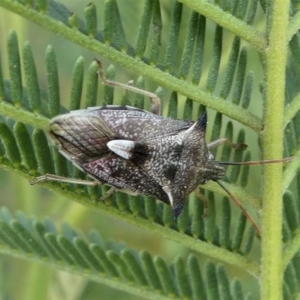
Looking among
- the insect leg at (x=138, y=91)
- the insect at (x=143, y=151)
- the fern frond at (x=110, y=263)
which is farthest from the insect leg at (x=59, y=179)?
the insect leg at (x=138, y=91)

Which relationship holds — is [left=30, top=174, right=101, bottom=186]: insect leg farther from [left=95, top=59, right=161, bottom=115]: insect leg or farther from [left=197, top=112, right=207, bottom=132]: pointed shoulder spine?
[left=197, top=112, right=207, bottom=132]: pointed shoulder spine

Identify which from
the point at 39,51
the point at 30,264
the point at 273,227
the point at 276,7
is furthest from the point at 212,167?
the point at 39,51

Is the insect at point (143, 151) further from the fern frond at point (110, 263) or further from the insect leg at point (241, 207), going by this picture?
the fern frond at point (110, 263)

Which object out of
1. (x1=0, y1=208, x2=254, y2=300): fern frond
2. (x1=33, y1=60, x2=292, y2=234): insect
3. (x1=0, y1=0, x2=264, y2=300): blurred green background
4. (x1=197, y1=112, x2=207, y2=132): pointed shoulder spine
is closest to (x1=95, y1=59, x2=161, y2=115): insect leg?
(x1=33, y1=60, x2=292, y2=234): insect

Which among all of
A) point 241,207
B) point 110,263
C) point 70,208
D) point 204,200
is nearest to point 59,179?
point 110,263

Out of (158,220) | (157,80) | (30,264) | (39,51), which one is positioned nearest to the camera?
(157,80)

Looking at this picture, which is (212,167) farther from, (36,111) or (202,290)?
(36,111)
